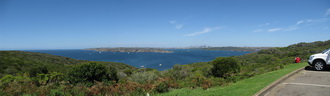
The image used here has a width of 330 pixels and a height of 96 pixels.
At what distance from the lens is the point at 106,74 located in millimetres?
13836

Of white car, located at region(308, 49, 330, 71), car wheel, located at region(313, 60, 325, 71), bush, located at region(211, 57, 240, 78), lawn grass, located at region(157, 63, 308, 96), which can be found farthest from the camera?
Answer: bush, located at region(211, 57, 240, 78)

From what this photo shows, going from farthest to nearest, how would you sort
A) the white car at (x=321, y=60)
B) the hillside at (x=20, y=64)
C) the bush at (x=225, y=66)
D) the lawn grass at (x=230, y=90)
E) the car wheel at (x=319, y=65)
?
the hillside at (x=20, y=64), the bush at (x=225, y=66), the car wheel at (x=319, y=65), the white car at (x=321, y=60), the lawn grass at (x=230, y=90)

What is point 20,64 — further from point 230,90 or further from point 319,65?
point 319,65

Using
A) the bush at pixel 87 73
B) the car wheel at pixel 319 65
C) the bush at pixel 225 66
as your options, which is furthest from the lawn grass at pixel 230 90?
the bush at pixel 225 66

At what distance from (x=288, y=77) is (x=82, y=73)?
1366 centimetres

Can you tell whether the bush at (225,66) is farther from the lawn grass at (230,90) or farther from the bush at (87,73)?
the bush at (87,73)

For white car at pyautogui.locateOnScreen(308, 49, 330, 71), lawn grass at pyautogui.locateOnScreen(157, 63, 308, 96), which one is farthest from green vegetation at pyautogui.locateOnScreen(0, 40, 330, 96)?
white car at pyautogui.locateOnScreen(308, 49, 330, 71)

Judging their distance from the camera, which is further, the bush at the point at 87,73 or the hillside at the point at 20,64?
the hillside at the point at 20,64

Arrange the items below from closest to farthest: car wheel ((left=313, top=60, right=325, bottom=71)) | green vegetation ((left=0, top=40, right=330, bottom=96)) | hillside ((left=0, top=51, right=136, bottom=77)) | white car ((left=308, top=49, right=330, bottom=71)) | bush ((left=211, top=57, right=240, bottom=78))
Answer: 1. green vegetation ((left=0, top=40, right=330, bottom=96))
2. white car ((left=308, top=49, right=330, bottom=71))
3. car wheel ((left=313, top=60, right=325, bottom=71))
4. bush ((left=211, top=57, right=240, bottom=78))
5. hillside ((left=0, top=51, right=136, bottom=77))

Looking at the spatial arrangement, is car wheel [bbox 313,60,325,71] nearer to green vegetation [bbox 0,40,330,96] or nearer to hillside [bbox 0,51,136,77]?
green vegetation [bbox 0,40,330,96]

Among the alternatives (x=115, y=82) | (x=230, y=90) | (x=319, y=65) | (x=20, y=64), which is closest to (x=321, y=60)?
(x=319, y=65)

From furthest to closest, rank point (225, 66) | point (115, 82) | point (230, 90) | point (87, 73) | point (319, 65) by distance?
point (225, 66)
point (87, 73)
point (115, 82)
point (319, 65)
point (230, 90)

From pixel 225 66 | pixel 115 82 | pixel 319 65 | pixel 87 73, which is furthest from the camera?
pixel 225 66

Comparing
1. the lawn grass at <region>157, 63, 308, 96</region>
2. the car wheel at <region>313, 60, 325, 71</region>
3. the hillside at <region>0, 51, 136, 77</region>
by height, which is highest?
the car wheel at <region>313, 60, 325, 71</region>
